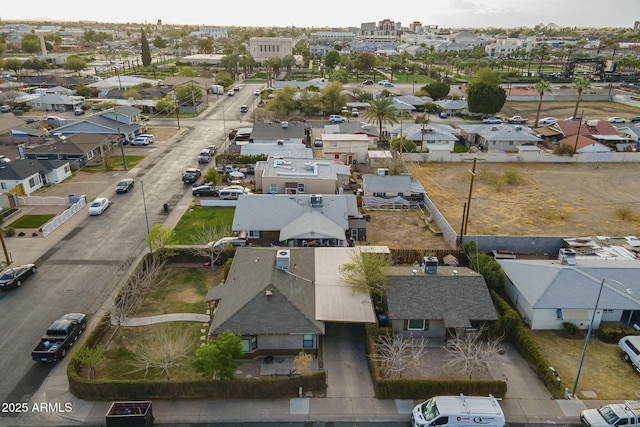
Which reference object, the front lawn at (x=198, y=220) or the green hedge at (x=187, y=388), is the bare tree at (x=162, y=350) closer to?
the green hedge at (x=187, y=388)

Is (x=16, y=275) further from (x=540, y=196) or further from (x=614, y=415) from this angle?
(x=540, y=196)

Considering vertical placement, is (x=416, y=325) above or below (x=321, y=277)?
below

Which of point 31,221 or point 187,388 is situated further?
point 31,221

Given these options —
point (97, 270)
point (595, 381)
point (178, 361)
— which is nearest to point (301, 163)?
point (97, 270)

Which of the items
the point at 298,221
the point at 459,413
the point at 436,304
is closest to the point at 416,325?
the point at 436,304

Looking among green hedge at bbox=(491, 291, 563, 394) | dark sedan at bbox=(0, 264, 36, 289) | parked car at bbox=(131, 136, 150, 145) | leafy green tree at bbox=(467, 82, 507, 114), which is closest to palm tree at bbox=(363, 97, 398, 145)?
leafy green tree at bbox=(467, 82, 507, 114)

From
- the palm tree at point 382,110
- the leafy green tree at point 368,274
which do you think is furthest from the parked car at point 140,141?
the leafy green tree at point 368,274
